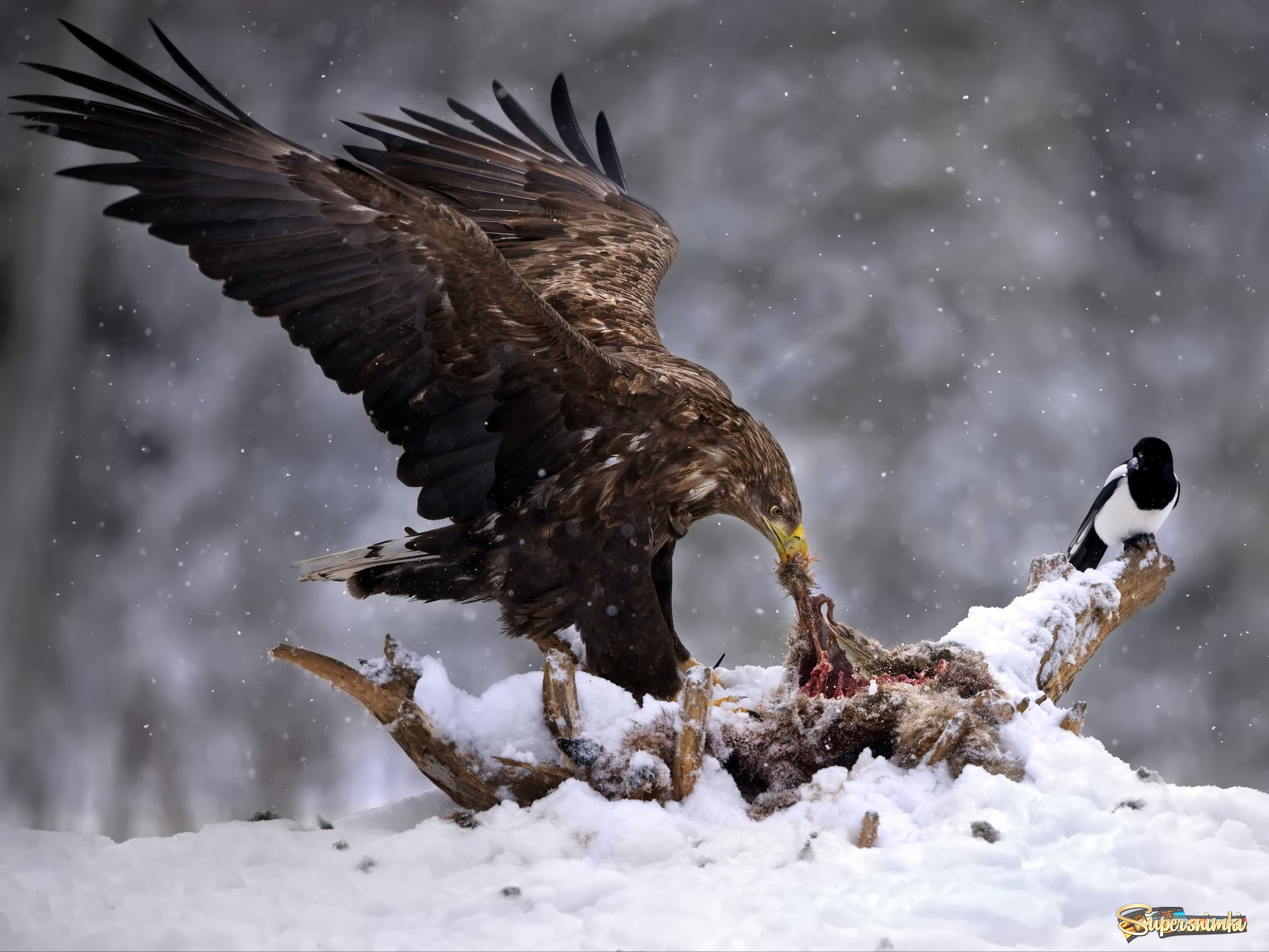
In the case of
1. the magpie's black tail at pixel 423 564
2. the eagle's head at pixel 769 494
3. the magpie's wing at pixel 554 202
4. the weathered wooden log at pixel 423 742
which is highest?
the magpie's wing at pixel 554 202

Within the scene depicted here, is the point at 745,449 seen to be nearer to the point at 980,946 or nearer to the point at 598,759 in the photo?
the point at 598,759

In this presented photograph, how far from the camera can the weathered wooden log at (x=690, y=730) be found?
2.63 m

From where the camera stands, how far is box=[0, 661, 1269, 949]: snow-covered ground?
2.00 meters

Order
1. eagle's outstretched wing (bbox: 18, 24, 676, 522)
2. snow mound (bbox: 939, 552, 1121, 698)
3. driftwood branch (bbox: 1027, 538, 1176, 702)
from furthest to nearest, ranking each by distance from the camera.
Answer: driftwood branch (bbox: 1027, 538, 1176, 702)
snow mound (bbox: 939, 552, 1121, 698)
eagle's outstretched wing (bbox: 18, 24, 676, 522)

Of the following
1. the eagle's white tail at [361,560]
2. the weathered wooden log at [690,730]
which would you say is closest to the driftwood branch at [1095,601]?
the weathered wooden log at [690,730]

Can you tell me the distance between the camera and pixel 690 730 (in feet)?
8.68

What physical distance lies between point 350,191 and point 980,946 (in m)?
2.41

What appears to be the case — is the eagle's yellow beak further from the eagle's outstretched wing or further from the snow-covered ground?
the snow-covered ground

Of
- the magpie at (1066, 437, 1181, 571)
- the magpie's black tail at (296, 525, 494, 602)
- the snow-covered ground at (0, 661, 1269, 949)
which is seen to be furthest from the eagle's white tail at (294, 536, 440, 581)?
the magpie at (1066, 437, 1181, 571)

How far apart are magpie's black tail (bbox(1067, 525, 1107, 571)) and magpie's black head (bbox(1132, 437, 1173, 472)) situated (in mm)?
338

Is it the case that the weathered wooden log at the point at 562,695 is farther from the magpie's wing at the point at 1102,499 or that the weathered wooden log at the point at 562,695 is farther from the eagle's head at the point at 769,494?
the magpie's wing at the point at 1102,499

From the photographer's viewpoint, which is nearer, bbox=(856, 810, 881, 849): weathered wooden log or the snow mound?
bbox=(856, 810, 881, 849): weathered wooden log

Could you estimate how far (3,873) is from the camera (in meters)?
2.24

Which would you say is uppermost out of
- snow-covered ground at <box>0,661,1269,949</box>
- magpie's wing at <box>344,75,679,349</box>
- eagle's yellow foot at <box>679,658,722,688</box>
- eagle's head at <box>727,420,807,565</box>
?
magpie's wing at <box>344,75,679,349</box>
